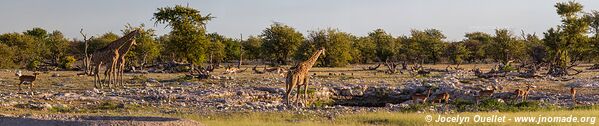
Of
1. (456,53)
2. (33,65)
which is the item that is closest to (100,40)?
(33,65)

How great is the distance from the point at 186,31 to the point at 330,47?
74.2ft

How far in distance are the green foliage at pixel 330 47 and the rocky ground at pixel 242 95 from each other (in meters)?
27.8

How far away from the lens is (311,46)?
2485 inches

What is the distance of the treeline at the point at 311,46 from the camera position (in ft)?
142

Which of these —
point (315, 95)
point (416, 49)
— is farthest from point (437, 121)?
point (416, 49)

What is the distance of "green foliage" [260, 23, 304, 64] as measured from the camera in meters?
66.4

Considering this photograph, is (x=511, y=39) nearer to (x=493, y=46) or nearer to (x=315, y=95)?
(x=493, y=46)

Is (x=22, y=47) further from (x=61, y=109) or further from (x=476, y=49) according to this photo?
(x=476, y=49)

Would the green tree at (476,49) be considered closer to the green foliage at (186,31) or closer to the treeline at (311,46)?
the treeline at (311,46)

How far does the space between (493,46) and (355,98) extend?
4192 centimetres

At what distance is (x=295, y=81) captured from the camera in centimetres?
2000

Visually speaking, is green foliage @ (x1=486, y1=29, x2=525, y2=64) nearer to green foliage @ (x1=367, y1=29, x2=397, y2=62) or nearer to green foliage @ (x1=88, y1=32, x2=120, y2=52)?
green foliage @ (x1=367, y1=29, x2=397, y2=62)

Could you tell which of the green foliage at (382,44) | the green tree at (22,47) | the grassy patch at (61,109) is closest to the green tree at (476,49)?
the green foliage at (382,44)

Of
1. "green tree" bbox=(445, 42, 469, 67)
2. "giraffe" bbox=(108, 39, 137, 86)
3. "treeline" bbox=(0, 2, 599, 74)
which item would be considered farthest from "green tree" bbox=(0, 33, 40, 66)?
"green tree" bbox=(445, 42, 469, 67)
